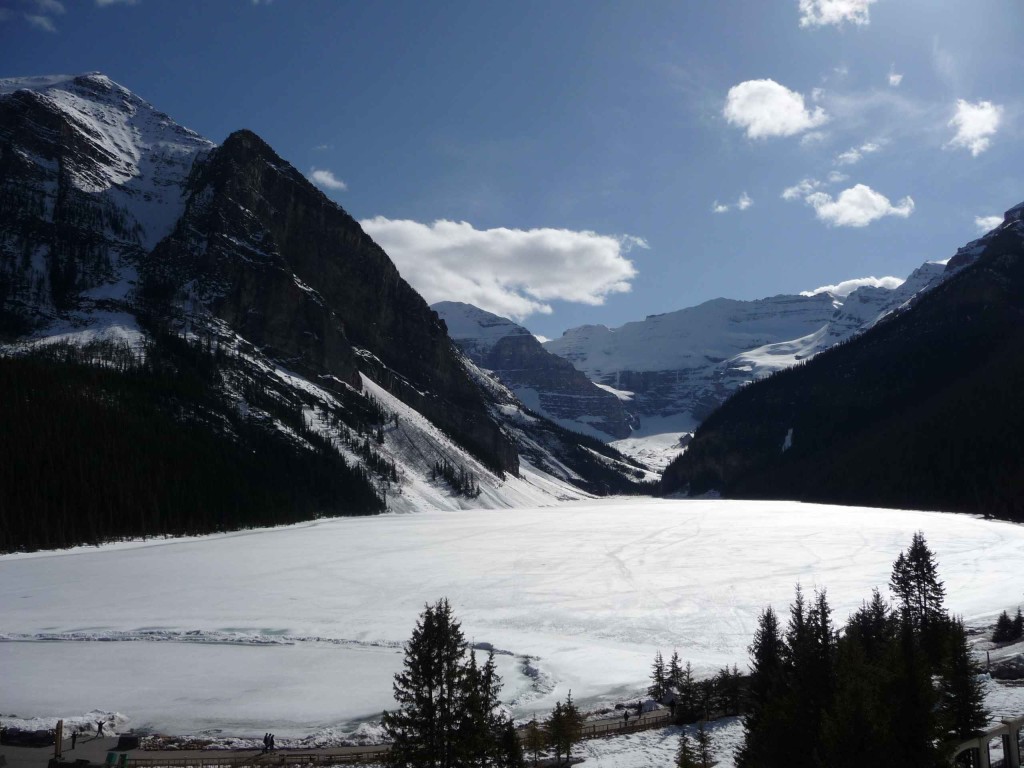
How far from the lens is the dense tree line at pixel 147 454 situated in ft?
316

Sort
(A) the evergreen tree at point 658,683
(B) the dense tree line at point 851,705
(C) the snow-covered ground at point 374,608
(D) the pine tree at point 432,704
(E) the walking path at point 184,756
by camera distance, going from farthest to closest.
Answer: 1. (A) the evergreen tree at point 658,683
2. (C) the snow-covered ground at point 374,608
3. (E) the walking path at point 184,756
4. (D) the pine tree at point 432,704
5. (B) the dense tree line at point 851,705

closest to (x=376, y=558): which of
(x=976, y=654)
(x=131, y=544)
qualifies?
(x=131, y=544)

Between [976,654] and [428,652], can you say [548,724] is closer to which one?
[428,652]

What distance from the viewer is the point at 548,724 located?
96.3ft

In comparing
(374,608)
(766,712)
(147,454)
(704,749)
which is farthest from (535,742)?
(147,454)

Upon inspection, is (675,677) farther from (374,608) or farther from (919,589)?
(374,608)

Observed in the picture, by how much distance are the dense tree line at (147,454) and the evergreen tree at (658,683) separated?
268 feet

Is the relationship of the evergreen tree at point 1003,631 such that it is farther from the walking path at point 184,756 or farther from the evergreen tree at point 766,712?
the walking path at point 184,756

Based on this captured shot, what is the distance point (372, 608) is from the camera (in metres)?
52.5

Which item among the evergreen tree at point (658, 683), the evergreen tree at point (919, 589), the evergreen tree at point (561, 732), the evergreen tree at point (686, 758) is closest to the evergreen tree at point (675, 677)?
the evergreen tree at point (658, 683)

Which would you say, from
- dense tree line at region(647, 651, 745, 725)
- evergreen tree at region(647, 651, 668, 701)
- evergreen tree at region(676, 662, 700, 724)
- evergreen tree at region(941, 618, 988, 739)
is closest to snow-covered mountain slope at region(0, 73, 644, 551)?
evergreen tree at region(647, 651, 668, 701)

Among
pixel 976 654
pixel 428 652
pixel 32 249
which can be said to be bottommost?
pixel 976 654

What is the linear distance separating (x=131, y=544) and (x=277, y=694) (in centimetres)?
6991

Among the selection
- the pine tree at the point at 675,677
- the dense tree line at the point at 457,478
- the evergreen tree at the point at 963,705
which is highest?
the dense tree line at the point at 457,478
